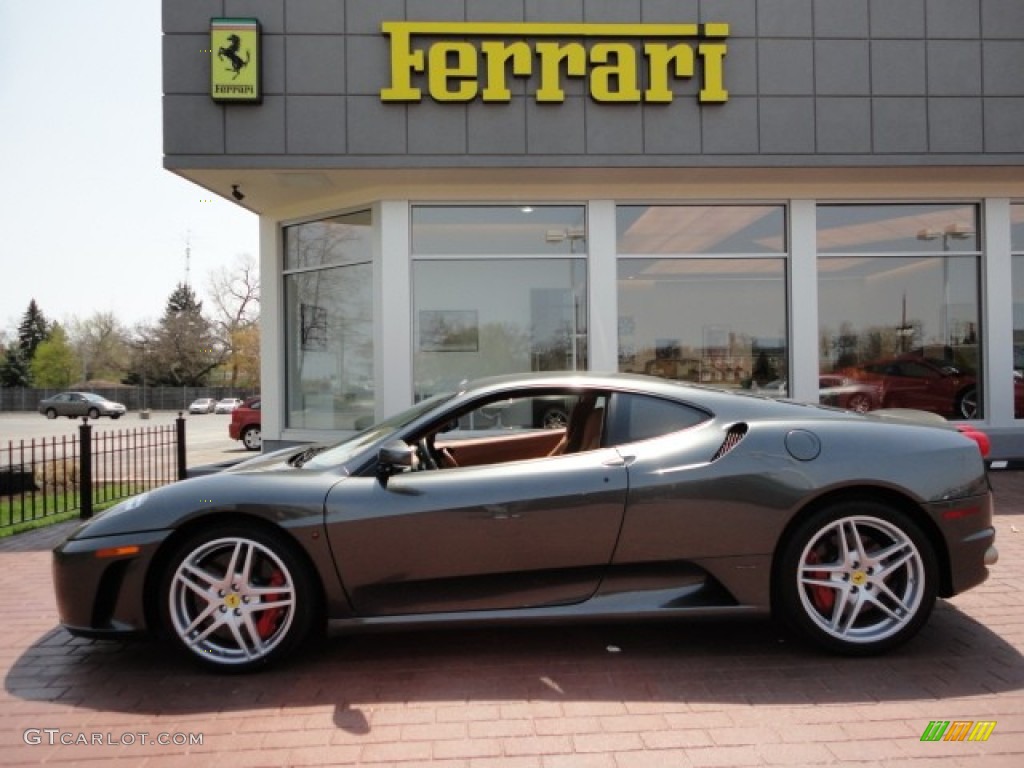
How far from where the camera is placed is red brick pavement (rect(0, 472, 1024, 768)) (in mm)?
2750

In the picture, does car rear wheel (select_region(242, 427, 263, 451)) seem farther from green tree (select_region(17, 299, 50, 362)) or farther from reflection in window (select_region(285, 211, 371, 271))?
green tree (select_region(17, 299, 50, 362))

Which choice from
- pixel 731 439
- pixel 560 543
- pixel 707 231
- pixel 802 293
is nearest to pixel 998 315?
pixel 802 293

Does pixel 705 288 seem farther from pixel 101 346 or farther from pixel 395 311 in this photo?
pixel 101 346

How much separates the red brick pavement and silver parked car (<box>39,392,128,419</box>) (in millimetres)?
47513

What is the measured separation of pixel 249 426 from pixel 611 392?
1584 cm

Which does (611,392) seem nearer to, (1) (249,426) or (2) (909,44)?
(2) (909,44)

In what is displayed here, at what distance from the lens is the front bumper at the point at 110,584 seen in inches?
134

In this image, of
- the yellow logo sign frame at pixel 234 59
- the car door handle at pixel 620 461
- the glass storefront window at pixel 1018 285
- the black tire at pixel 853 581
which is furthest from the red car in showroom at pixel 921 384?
the yellow logo sign frame at pixel 234 59

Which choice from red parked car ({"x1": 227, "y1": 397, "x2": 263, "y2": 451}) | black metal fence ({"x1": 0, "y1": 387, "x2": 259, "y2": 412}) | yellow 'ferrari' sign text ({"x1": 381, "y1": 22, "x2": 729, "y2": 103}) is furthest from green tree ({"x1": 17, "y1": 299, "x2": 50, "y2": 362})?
yellow 'ferrari' sign text ({"x1": 381, "y1": 22, "x2": 729, "y2": 103})

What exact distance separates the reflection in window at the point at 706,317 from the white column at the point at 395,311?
9.15 feet

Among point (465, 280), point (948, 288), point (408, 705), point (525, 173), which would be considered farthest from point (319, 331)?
point (948, 288)

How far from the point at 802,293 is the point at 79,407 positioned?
159 ft

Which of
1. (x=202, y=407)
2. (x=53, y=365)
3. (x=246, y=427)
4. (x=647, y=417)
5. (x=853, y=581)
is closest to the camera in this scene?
(x=853, y=581)

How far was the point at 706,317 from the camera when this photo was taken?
9906 millimetres
